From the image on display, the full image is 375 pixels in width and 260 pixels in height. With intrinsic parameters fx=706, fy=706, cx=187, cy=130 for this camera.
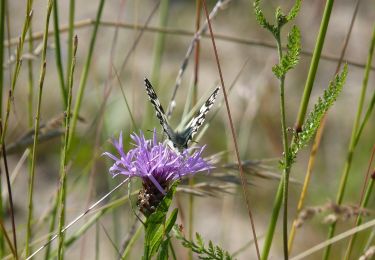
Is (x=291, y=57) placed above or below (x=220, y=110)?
below

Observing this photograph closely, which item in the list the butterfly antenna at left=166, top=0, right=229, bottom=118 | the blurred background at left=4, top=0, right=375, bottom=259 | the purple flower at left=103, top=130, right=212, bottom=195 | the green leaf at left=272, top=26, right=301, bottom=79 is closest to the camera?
the green leaf at left=272, top=26, right=301, bottom=79

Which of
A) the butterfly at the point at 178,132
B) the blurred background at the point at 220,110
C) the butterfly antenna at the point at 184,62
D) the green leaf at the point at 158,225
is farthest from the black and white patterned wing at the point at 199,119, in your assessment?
the blurred background at the point at 220,110

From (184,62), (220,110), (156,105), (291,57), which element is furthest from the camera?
(220,110)

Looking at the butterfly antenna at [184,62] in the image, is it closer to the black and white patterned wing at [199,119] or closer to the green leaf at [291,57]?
the black and white patterned wing at [199,119]

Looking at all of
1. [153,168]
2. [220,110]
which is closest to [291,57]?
[153,168]

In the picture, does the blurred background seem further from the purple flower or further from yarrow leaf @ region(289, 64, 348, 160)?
yarrow leaf @ region(289, 64, 348, 160)

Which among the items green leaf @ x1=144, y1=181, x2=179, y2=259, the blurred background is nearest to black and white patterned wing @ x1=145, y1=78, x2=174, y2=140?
green leaf @ x1=144, y1=181, x2=179, y2=259

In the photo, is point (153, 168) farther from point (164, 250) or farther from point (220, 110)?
point (220, 110)

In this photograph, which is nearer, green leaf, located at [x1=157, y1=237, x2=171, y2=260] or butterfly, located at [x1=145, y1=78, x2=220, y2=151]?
green leaf, located at [x1=157, y1=237, x2=171, y2=260]
